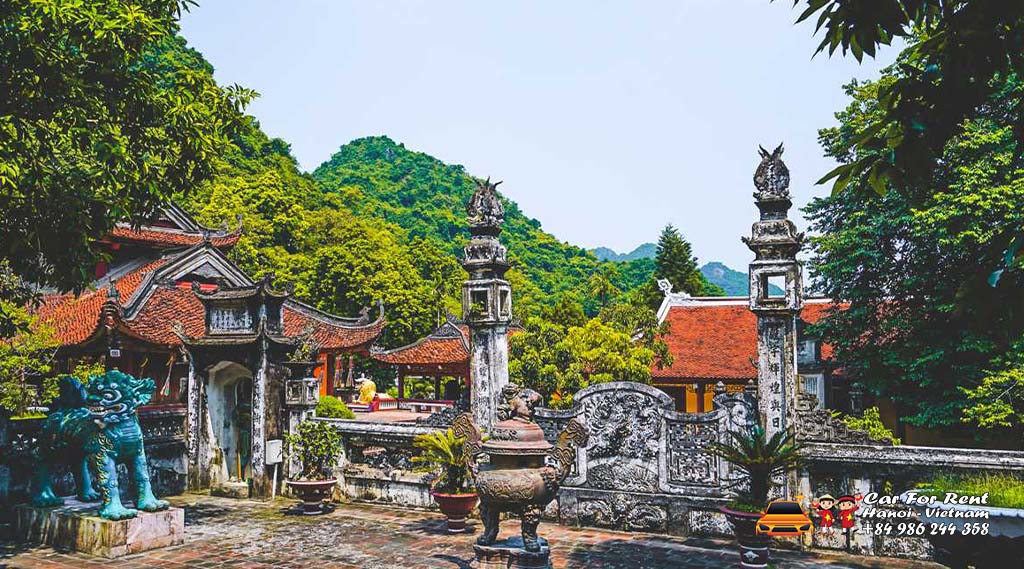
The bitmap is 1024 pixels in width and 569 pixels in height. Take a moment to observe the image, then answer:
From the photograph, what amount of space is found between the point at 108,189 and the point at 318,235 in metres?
32.9

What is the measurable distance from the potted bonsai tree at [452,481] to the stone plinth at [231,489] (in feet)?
13.2

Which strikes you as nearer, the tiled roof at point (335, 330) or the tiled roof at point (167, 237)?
the tiled roof at point (167, 237)

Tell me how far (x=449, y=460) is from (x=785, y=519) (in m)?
4.38

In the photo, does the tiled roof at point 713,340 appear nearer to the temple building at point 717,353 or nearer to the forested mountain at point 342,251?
the temple building at point 717,353

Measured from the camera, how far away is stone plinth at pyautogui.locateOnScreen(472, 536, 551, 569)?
784 cm

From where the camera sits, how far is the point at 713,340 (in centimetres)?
2748

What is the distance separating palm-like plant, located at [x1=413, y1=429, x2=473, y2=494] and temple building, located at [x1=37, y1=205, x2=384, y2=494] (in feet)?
12.1

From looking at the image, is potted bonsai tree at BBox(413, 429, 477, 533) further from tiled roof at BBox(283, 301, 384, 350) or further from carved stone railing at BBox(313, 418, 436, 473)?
tiled roof at BBox(283, 301, 384, 350)

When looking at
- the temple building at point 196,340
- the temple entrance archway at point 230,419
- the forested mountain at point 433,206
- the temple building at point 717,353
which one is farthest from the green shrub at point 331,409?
the forested mountain at point 433,206

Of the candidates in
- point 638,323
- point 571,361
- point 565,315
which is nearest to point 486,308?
point 571,361

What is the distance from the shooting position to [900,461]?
9023 millimetres

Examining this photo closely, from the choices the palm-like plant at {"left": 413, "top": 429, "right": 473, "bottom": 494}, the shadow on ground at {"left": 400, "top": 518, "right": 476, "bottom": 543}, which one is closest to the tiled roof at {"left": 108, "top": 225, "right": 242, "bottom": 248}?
the shadow on ground at {"left": 400, "top": 518, "right": 476, "bottom": 543}

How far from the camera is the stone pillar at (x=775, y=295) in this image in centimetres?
963

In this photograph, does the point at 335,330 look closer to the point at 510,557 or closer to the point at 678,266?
the point at 510,557
